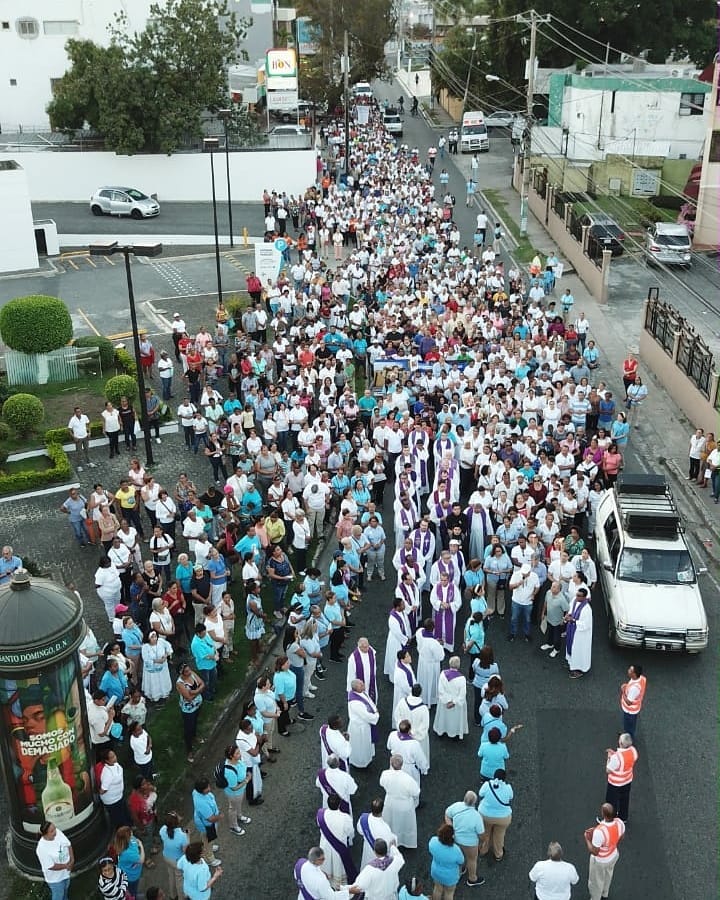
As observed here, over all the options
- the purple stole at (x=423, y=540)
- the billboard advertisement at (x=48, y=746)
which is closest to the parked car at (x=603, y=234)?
the purple stole at (x=423, y=540)

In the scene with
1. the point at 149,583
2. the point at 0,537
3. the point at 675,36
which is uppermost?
the point at 675,36

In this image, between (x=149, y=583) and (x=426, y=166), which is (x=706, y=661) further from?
(x=426, y=166)

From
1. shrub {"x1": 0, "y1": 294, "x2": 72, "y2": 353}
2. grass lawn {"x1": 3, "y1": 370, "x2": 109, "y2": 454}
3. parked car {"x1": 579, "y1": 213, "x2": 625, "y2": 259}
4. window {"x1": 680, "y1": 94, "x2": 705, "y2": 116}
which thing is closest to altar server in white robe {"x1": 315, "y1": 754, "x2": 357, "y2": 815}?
grass lawn {"x1": 3, "y1": 370, "x2": 109, "y2": 454}

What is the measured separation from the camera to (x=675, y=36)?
2217 inches

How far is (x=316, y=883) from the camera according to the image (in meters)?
9.26

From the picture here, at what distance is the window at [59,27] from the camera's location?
50.9 metres

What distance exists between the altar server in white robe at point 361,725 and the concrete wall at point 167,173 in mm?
37811

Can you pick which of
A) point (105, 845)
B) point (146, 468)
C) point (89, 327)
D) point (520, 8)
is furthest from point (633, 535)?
point (520, 8)

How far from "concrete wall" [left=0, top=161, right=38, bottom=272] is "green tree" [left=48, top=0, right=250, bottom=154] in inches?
317

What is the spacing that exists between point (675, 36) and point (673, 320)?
3794 cm

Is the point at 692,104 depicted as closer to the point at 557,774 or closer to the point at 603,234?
the point at 603,234

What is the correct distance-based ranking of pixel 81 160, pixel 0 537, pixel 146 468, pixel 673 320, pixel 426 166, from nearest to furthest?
pixel 0 537 → pixel 146 468 → pixel 673 320 → pixel 81 160 → pixel 426 166

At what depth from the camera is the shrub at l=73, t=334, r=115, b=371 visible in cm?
2595

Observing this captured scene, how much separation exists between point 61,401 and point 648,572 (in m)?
14.9
